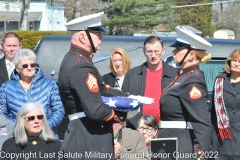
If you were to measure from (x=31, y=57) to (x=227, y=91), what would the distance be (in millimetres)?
2140

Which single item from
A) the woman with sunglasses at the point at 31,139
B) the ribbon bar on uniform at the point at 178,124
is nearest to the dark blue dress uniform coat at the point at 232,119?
the ribbon bar on uniform at the point at 178,124

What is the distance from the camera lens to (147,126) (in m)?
6.16

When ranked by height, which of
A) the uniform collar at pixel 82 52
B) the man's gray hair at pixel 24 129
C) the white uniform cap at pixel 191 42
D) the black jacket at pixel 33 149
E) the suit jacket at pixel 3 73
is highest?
the white uniform cap at pixel 191 42

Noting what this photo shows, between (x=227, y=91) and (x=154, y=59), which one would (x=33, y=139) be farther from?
(x=227, y=91)

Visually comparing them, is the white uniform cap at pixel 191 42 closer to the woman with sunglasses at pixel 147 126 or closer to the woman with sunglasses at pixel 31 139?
the woman with sunglasses at pixel 147 126

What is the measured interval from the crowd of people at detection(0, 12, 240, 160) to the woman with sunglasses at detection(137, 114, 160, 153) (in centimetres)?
1

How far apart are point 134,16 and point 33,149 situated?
2963 centimetres

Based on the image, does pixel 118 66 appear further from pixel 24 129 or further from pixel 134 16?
pixel 134 16

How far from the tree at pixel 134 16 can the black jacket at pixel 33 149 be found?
28432mm

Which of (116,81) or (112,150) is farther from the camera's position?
(116,81)

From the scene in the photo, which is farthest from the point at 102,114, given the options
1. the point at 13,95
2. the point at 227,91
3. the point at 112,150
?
the point at 227,91

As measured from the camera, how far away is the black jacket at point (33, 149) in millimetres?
5133

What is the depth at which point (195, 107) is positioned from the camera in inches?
186

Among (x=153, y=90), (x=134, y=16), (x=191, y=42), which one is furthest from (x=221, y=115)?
(x=134, y=16)
